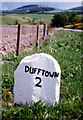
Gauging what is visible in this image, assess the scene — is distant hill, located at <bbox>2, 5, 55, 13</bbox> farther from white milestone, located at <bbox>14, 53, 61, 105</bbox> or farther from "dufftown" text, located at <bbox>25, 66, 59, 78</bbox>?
"dufftown" text, located at <bbox>25, 66, 59, 78</bbox>

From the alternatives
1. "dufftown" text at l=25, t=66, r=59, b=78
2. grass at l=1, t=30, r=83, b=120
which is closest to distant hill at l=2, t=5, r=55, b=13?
"dufftown" text at l=25, t=66, r=59, b=78

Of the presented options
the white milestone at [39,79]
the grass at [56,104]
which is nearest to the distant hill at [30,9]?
the white milestone at [39,79]

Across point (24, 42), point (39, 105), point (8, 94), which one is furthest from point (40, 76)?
point (24, 42)

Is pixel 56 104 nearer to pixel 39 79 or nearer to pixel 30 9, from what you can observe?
pixel 39 79

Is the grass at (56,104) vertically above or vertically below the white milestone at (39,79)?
below

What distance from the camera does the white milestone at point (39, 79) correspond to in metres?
2.79

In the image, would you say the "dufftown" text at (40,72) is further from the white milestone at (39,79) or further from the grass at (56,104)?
the grass at (56,104)

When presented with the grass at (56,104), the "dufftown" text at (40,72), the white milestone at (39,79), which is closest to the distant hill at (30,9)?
the white milestone at (39,79)

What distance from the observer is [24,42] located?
7.47 metres

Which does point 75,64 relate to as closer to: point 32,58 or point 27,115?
point 32,58

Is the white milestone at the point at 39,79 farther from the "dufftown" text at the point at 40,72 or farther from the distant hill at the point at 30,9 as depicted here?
the distant hill at the point at 30,9

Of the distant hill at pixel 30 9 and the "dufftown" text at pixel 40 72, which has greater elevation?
the distant hill at pixel 30 9

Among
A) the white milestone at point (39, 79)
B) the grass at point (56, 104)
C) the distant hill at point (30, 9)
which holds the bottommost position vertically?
the grass at point (56, 104)

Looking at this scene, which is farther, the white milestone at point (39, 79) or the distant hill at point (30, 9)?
the distant hill at point (30, 9)
